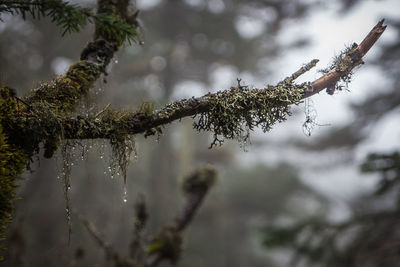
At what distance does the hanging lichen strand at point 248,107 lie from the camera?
1.65 metres

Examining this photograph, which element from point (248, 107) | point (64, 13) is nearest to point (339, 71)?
point (248, 107)

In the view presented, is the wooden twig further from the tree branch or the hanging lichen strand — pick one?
the tree branch

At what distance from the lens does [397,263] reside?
5.11 m

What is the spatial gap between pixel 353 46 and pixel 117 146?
1622mm

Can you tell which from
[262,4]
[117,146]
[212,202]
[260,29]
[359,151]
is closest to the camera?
[117,146]

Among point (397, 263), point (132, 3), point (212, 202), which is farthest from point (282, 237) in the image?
point (212, 202)

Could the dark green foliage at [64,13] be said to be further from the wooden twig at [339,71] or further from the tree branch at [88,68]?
the wooden twig at [339,71]

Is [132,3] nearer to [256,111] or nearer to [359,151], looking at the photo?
[256,111]

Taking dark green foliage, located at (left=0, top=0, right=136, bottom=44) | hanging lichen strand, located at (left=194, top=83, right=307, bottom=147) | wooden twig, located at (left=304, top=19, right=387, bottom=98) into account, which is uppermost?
dark green foliage, located at (left=0, top=0, right=136, bottom=44)

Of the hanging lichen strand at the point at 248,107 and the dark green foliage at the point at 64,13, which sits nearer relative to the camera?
the dark green foliage at the point at 64,13

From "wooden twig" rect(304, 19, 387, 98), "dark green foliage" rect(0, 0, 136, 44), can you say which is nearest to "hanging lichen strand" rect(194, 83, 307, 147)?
"wooden twig" rect(304, 19, 387, 98)

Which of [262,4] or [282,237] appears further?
[262,4]

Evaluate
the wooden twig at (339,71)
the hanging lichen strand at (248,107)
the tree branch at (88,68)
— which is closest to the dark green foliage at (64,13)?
the tree branch at (88,68)

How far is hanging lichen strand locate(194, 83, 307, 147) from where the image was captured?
1.65 metres
